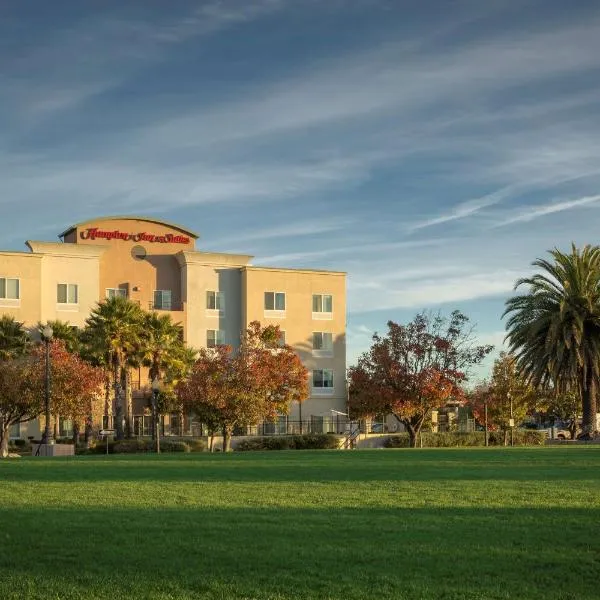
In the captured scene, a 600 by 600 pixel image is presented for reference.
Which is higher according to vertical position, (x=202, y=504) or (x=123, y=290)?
(x=123, y=290)

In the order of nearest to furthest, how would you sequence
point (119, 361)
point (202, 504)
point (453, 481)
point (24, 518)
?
point (24, 518)
point (202, 504)
point (453, 481)
point (119, 361)

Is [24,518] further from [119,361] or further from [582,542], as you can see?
[119,361]

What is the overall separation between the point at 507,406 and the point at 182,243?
31.1 meters

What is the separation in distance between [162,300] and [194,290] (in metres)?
2.92

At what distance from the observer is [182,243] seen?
86.1 metres

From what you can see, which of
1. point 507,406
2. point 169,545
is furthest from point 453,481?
point 507,406

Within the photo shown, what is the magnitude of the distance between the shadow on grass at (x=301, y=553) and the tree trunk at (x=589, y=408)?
53398mm

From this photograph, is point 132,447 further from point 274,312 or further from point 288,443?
point 274,312

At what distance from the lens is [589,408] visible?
2667 inches

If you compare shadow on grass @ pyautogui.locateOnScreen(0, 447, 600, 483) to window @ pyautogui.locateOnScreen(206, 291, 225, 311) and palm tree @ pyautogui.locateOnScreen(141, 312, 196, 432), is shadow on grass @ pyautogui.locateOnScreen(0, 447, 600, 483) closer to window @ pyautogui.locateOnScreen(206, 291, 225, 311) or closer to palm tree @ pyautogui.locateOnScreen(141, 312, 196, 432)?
palm tree @ pyautogui.locateOnScreen(141, 312, 196, 432)

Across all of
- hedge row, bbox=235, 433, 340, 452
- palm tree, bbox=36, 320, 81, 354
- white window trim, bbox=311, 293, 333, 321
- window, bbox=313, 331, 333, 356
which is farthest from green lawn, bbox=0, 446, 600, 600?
white window trim, bbox=311, 293, 333, 321

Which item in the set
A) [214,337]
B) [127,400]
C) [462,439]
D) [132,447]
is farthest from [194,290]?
[462,439]

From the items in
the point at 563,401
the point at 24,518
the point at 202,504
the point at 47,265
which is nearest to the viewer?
the point at 24,518

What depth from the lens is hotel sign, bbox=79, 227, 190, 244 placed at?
3236 inches
